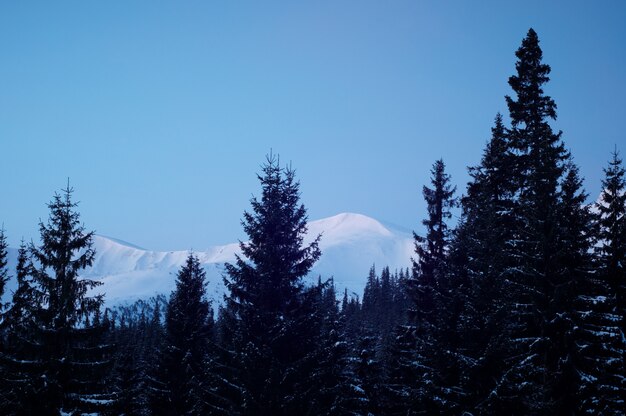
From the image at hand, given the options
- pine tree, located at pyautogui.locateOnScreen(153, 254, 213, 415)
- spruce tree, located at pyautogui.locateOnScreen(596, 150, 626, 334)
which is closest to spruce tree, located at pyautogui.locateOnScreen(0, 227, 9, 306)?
pine tree, located at pyautogui.locateOnScreen(153, 254, 213, 415)

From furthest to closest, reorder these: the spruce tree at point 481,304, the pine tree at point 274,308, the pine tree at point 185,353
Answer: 1. the pine tree at point 185,353
2. the spruce tree at point 481,304
3. the pine tree at point 274,308

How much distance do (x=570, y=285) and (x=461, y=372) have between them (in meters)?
6.23

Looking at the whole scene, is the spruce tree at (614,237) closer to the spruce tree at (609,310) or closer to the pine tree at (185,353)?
the spruce tree at (609,310)

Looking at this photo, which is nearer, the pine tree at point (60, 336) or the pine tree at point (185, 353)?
the pine tree at point (60, 336)

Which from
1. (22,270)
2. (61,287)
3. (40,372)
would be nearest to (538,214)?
(61,287)

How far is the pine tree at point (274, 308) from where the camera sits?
17.1 metres

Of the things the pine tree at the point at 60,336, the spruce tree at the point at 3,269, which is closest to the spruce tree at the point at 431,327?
the pine tree at the point at 60,336

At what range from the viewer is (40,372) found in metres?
19.8

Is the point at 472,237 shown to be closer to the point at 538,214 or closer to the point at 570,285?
the point at 538,214

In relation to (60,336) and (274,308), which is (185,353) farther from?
(274,308)

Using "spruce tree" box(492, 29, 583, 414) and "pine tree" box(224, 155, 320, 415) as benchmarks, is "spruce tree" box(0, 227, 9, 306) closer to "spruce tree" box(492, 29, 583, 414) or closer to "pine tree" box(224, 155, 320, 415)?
"pine tree" box(224, 155, 320, 415)

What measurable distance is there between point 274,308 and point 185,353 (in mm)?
10269

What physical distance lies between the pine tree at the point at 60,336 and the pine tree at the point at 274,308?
703 centimetres

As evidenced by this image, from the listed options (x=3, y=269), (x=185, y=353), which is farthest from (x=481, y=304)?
(x=3, y=269)
